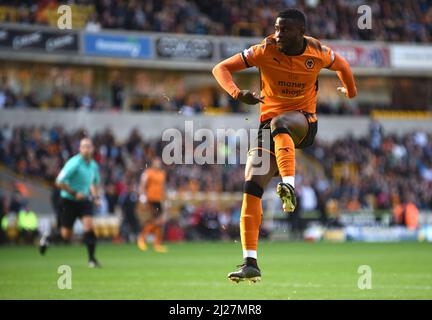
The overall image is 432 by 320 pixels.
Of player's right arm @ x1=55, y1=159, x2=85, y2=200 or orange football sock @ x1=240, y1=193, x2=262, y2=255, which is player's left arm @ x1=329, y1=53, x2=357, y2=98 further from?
player's right arm @ x1=55, y1=159, x2=85, y2=200

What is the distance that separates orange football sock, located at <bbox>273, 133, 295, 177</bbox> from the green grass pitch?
2.03m

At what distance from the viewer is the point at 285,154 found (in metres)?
9.51

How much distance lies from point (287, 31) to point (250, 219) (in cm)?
201

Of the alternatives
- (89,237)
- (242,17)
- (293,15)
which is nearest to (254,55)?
(293,15)

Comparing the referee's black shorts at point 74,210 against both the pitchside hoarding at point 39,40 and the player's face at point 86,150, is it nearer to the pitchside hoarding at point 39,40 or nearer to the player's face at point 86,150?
the player's face at point 86,150

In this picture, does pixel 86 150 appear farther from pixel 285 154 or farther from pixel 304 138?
pixel 285 154

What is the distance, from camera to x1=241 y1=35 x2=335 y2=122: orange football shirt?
32.0 ft

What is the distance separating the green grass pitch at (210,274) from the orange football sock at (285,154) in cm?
203

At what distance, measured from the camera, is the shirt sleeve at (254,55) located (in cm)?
969

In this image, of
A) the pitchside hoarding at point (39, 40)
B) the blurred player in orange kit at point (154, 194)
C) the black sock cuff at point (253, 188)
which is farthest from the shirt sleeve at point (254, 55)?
the pitchside hoarding at point (39, 40)

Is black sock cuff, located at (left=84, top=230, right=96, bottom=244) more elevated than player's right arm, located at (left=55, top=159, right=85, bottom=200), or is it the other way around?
player's right arm, located at (left=55, top=159, right=85, bottom=200)

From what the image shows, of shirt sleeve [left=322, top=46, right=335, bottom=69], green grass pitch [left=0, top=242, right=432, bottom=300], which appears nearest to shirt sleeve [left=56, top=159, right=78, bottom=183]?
green grass pitch [left=0, top=242, right=432, bottom=300]

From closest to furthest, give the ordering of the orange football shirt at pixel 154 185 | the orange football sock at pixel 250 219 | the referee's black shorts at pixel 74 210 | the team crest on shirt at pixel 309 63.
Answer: the orange football sock at pixel 250 219 → the team crest on shirt at pixel 309 63 → the referee's black shorts at pixel 74 210 → the orange football shirt at pixel 154 185

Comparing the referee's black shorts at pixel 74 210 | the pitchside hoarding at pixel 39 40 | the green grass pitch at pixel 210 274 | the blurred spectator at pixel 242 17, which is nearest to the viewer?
the green grass pitch at pixel 210 274
